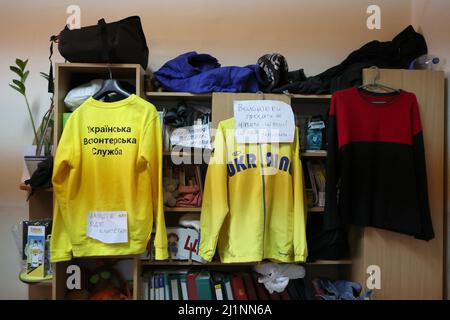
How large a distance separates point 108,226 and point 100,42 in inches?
34.5

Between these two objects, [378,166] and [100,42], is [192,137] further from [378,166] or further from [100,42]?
[378,166]

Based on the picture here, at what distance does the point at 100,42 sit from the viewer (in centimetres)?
146

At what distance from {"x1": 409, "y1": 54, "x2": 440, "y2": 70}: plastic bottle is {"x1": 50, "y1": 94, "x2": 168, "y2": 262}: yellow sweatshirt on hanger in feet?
4.73

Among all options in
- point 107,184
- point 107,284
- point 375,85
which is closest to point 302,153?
point 375,85

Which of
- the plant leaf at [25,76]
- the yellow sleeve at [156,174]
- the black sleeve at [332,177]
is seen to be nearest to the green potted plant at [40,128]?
the plant leaf at [25,76]

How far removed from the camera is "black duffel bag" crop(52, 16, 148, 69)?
1455 millimetres

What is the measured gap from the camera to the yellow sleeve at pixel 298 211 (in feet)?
4.78

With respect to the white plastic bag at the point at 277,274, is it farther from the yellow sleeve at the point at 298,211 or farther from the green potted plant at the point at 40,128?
the green potted plant at the point at 40,128

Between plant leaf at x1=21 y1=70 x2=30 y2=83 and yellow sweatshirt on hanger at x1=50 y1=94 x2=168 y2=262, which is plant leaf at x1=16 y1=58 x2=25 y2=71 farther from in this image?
yellow sweatshirt on hanger at x1=50 y1=94 x2=168 y2=262

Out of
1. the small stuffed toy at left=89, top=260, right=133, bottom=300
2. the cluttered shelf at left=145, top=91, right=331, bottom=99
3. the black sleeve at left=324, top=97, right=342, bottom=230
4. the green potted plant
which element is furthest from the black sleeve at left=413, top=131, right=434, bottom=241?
the green potted plant
